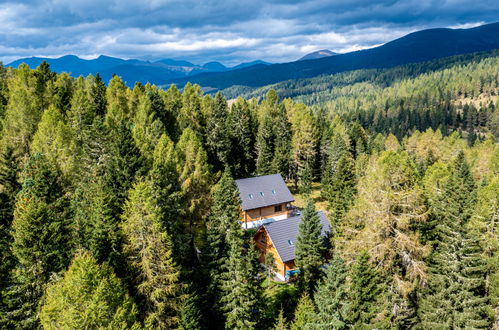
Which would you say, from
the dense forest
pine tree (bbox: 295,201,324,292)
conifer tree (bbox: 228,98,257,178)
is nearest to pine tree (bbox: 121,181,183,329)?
the dense forest

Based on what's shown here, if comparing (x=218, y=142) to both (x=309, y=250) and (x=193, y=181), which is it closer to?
(x=193, y=181)

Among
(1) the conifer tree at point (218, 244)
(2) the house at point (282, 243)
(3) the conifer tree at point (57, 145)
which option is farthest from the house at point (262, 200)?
(3) the conifer tree at point (57, 145)

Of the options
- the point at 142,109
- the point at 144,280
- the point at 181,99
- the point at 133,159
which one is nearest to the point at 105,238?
the point at 144,280

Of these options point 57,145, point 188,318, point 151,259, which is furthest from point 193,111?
point 188,318

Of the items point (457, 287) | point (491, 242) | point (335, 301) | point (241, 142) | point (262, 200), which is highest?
point (241, 142)

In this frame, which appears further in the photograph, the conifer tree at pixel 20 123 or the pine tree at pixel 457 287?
the conifer tree at pixel 20 123

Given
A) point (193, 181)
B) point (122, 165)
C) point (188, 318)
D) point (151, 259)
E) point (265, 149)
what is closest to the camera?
point (188, 318)

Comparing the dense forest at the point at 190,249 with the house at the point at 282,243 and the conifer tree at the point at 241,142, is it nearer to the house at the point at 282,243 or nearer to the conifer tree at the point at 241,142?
the house at the point at 282,243

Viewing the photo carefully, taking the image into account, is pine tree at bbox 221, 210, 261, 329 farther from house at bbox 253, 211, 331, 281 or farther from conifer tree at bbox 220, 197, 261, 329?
house at bbox 253, 211, 331, 281
